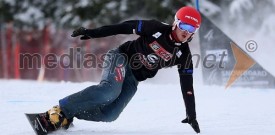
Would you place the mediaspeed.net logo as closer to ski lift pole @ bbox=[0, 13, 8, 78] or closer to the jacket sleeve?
the jacket sleeve

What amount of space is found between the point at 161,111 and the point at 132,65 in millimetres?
1255

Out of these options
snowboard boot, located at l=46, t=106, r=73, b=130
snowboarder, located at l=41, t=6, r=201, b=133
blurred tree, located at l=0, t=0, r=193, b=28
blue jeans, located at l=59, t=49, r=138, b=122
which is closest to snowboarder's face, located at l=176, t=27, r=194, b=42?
snowboarder, located at l=41, t=6, r=201, b=133

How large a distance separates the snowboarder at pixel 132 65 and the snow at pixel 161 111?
193 millimetres

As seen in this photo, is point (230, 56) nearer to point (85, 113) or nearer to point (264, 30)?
point (85, 113)

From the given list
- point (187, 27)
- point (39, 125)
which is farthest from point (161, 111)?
point (39, 125)

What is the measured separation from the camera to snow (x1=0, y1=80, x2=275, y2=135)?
4598 millimetres

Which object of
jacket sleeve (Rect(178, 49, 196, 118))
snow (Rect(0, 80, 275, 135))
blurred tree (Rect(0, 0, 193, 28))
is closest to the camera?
jacket sleeve (Rect(178, 49, 196, 118))

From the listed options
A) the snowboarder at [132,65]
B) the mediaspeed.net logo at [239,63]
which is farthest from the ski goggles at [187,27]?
the mediaspeed.net logo at [239,63]

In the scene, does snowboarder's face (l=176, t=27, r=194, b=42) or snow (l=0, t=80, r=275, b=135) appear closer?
snowboarder's face (l=176, t=27, r=194, b=42)

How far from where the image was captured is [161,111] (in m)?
5.80

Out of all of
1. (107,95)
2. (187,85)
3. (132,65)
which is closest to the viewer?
(107,95)

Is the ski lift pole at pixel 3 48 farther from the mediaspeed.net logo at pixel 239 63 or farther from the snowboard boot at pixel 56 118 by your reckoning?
the snowboard boot at pixel 56 118

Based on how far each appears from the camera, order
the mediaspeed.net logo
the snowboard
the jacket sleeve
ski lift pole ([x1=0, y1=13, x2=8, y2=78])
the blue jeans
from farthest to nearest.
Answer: ski lift pole ([x1=0, y1=13, x2=8, y2=78])
the mediaspeed.net logo
the jacket sleeve
the blue jeans
the snowboard

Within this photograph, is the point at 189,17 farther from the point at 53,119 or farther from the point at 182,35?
the point at 53,119
